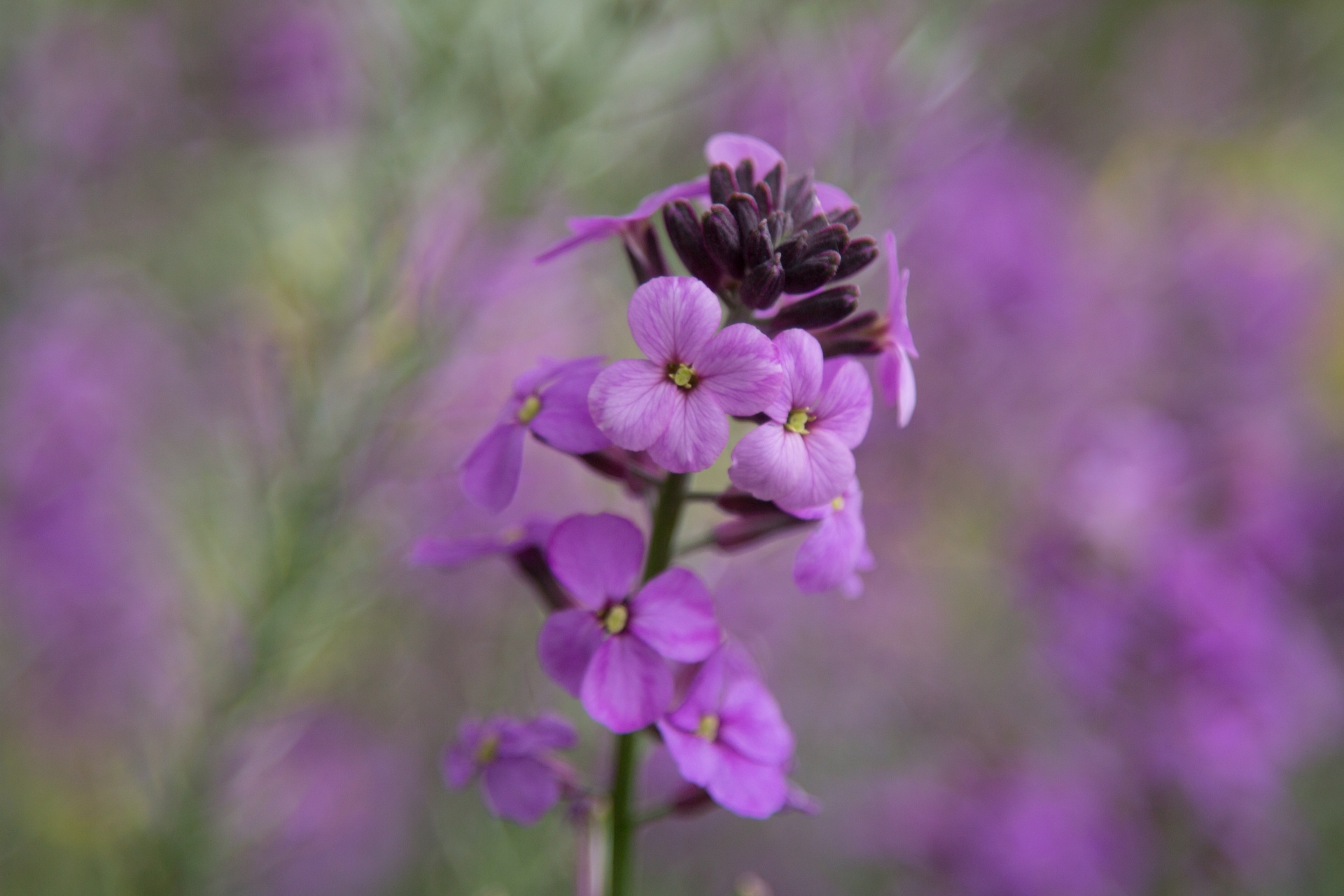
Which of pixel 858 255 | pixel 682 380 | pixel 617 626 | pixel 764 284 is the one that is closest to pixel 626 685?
pixel 617 626

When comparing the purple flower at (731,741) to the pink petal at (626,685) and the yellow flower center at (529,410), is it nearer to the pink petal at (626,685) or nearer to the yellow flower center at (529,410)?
the pink petal at (626,685)

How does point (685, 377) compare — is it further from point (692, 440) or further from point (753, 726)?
point (753, 726)

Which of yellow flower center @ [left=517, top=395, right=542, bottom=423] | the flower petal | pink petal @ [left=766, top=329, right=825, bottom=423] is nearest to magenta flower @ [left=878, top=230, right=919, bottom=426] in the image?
pink petal @ [left=766, top=329, right=825, bottom=423]

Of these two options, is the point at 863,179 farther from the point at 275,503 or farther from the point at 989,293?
the point at 989,293

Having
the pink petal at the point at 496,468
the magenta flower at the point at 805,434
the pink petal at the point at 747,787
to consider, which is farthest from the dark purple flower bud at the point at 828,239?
the pink petal at the point at 747,787

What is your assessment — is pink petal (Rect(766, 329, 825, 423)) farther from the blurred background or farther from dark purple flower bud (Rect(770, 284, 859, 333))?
the blurred background

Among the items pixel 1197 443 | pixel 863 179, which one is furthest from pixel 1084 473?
pixel 863 179
